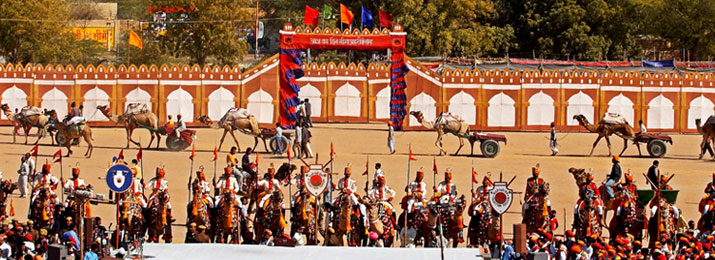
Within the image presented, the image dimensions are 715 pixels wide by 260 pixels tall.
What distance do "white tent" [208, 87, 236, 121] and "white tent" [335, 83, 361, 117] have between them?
406 centimetres

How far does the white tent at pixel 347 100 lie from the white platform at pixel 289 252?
86.9 ft

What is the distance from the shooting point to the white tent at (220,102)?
42.9 metres

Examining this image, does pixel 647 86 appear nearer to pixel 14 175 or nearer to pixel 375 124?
pixel 375 124

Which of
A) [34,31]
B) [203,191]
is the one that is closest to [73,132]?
[203,191]

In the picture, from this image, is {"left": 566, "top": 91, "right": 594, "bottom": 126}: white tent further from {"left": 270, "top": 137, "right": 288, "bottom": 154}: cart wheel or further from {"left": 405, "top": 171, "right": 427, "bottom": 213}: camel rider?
{"left": 405, "top": 171, "right": 427, "bottom": 213}: camel rider

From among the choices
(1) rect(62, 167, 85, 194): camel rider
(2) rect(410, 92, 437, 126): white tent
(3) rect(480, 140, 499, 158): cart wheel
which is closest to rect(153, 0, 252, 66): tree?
(2) rect(410, 92, 437, 126): white tent

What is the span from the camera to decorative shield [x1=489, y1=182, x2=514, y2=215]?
64.3 ft

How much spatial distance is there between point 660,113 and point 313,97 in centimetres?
A: 1186

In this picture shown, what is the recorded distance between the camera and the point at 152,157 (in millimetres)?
33562

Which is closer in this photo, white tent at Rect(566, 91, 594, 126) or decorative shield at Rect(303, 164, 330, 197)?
decorative shield at Rect(303, 164, 330, 197)

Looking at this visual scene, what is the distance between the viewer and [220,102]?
141 feet

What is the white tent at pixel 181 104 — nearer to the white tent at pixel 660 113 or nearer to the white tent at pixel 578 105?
the white tent at pixel 578 105

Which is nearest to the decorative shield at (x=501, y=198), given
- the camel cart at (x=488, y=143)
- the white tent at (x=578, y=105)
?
the camel cart at (x=488, y=143)

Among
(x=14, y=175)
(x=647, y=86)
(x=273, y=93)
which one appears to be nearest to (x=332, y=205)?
(x=14, y=175)
